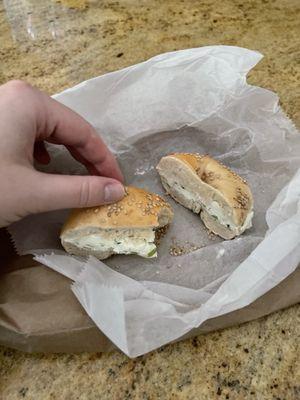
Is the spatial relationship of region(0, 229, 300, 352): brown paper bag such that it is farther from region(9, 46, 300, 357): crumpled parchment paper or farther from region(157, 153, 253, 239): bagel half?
region(157, 153, 253, 239): bagel half

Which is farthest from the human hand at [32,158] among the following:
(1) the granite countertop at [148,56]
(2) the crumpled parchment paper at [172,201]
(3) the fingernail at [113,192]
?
(1) the granite countertop at [148,56]

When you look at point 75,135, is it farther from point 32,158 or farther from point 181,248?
point 181,248

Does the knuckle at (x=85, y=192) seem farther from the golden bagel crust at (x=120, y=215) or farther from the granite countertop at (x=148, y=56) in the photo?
the granite countertop at (x=148, y=56)

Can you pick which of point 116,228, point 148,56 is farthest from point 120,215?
point 148,56

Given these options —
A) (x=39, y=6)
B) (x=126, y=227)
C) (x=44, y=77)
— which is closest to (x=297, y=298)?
(x=126, y=227)

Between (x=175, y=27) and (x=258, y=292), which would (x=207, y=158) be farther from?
(x=175, y=27)
